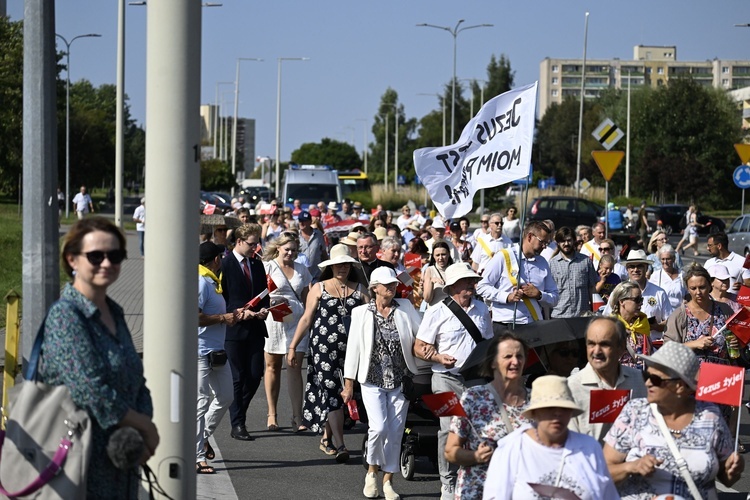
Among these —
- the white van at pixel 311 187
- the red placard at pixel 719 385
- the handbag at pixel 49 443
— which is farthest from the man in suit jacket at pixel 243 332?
the white van at pixel 311 187

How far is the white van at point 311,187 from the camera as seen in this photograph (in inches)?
1521

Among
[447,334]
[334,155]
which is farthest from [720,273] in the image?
[334,155]

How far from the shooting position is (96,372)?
436cm

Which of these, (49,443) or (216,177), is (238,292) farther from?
(216,177)

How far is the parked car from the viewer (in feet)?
113

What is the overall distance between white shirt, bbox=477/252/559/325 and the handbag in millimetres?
7365

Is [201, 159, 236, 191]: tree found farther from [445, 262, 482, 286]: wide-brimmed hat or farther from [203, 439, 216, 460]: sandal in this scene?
[445, 262, 482, 286]: wide-brimmed hat

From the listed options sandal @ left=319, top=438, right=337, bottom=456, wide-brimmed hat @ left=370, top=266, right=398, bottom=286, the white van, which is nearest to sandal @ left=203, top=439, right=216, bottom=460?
sandal @ left=319, top=438, right=337, bottom=456

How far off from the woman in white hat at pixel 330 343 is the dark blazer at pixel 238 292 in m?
0.56

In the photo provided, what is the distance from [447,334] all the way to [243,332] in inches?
109

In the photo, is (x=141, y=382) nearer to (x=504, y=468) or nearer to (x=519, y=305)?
(x=504, y=468)

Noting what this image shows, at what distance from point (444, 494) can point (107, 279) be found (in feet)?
12.5

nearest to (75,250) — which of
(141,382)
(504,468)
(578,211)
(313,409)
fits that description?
(141,382)

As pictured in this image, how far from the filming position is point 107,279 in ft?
14.8
